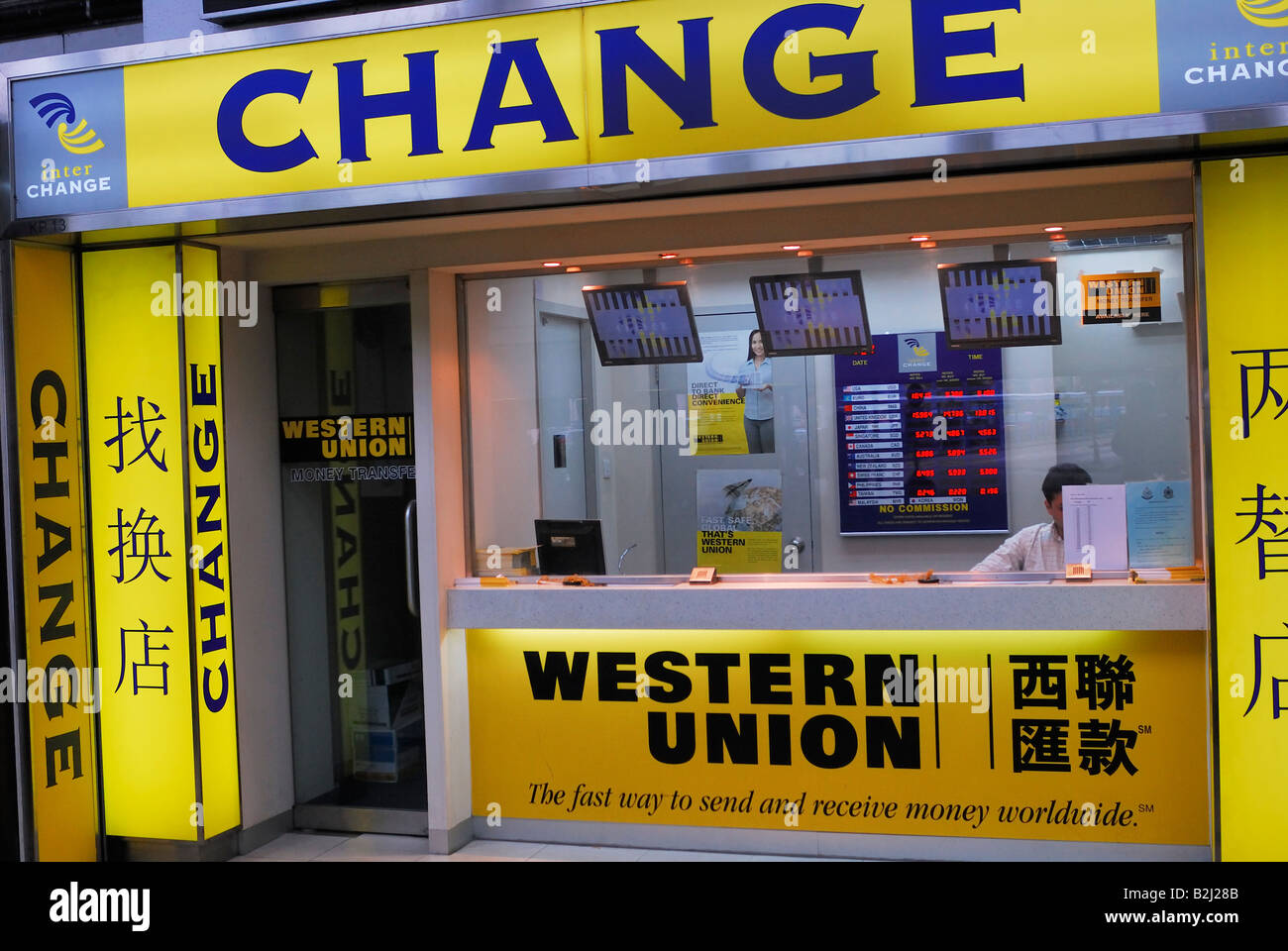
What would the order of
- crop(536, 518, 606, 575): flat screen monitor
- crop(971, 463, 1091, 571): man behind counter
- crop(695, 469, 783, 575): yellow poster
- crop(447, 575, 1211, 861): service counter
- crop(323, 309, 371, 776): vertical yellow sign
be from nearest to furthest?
crop(447, 575, 1211, 861): service counter
crop(971, 463, 1091, 571): man behind counter
crop(695, 469, 783, 575): yellow poster
crop(536, 518, 606, 575): flat screen monitor
crop(323, 309, 371, 776): vertical yellow sign

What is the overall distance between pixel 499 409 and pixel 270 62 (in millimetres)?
1760

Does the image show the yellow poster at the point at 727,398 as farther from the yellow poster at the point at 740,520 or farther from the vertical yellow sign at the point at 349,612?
the vertical yellow sign at the point at 349,612

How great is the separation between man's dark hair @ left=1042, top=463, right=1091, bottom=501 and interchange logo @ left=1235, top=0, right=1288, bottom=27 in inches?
71.0

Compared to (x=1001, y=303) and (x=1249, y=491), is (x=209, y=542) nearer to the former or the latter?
(x=1001, y=303)

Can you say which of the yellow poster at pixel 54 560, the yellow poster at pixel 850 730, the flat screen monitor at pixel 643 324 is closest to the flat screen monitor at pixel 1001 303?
the flat screen monitor at pixel 643 324

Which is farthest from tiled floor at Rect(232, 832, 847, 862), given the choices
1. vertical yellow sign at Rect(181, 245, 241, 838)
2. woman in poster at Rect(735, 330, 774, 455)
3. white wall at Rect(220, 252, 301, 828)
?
woman in poster at Rect(735, 330, 774, 455)

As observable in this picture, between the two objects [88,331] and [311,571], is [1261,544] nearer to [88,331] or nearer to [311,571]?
[311,571]

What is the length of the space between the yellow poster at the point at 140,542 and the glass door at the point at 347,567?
699 mm

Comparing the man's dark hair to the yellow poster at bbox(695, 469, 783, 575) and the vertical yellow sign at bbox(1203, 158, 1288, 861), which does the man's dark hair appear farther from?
the yellow poster at bbox(695, 469, 783, 575)

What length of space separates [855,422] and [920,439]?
0.93 feet

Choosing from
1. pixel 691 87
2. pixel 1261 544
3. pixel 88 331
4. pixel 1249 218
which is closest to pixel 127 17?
pixel 88 331

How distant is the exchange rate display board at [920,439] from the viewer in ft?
16.5

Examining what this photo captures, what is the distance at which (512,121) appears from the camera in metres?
4.31

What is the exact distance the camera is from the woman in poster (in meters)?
5.27
